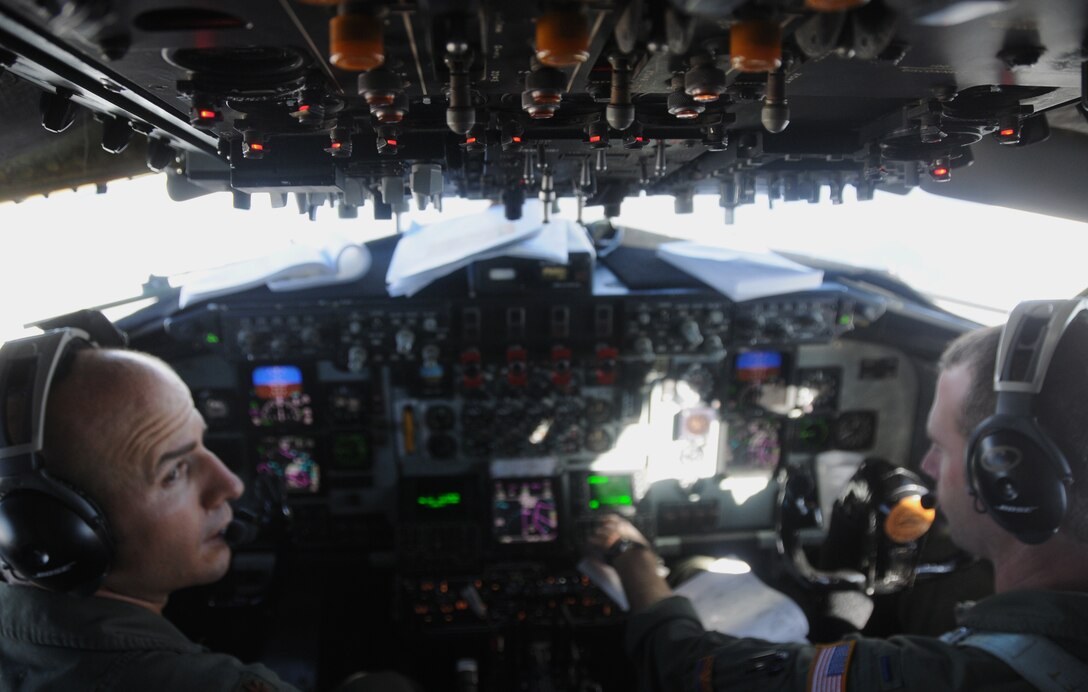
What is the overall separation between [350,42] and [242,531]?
149 centimetres

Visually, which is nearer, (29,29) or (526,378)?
(29,29)

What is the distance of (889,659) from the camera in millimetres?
1334

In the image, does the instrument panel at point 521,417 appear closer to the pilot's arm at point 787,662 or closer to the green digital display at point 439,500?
the green digital display at point 439,500

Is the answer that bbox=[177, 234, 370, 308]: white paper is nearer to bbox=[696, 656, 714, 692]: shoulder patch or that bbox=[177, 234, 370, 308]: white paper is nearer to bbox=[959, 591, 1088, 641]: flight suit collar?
bbox=[696, 656, 714, 692]: shoulder patch

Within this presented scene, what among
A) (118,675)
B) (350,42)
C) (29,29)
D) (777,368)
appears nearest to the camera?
(350,42)

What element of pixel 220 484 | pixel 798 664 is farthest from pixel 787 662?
pixel 220 484

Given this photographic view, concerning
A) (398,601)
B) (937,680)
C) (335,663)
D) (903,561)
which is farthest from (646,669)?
(335,663)

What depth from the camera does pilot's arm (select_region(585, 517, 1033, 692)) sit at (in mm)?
1263

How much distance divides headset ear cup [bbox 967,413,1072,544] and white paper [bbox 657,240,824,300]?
1891 millimetres

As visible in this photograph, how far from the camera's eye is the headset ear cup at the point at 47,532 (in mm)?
1176

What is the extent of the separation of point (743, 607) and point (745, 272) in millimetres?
1496

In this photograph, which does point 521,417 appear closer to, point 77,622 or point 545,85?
point 77,622

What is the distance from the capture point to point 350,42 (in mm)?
708

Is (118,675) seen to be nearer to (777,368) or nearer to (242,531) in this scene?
(242,531)
